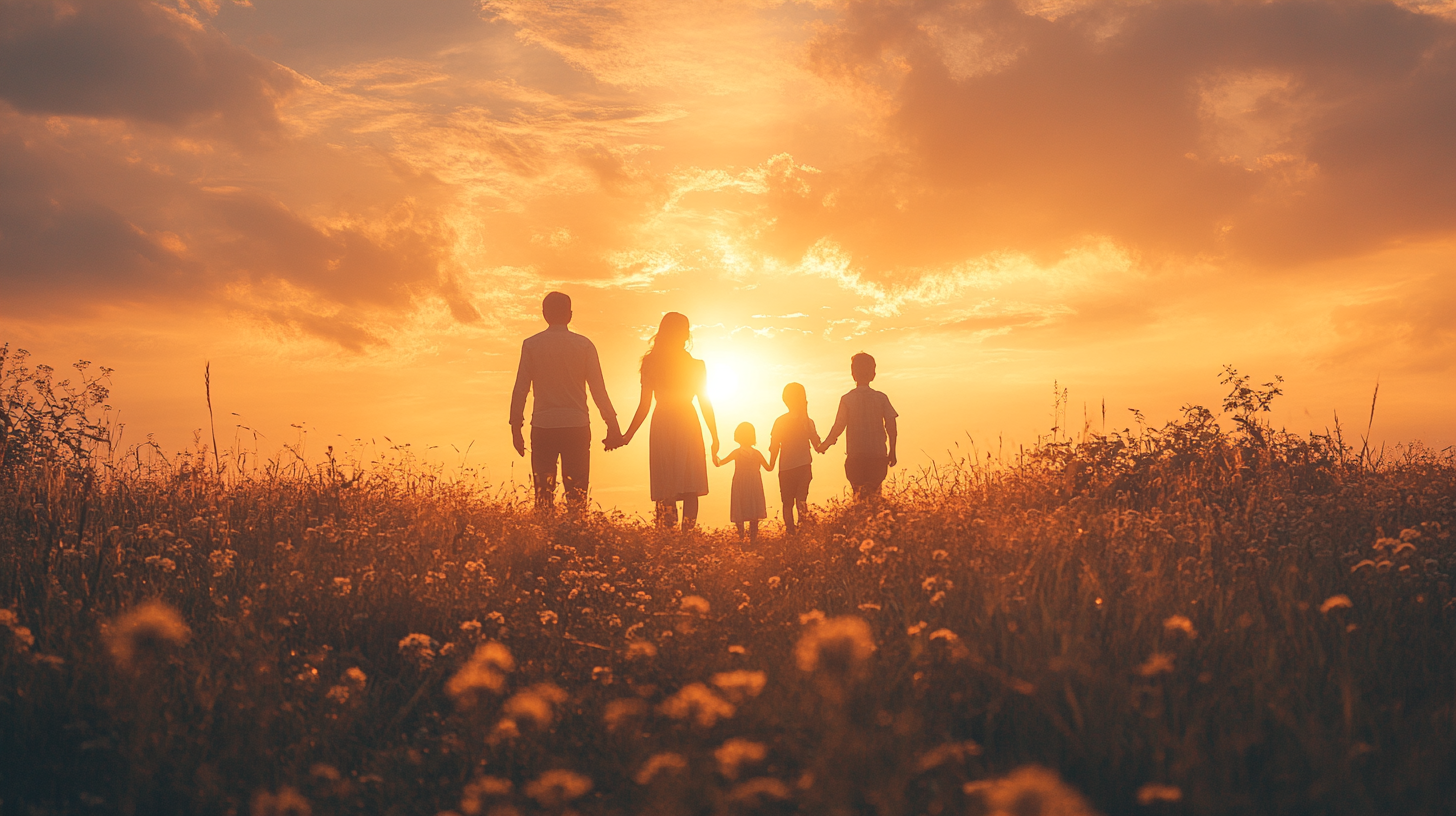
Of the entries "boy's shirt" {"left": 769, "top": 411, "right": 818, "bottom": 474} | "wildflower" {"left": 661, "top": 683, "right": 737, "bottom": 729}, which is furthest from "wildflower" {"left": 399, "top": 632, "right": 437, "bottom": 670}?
"boy's shirt" {"left": 769, "top": 411, "right": 818, "bottom": 474}

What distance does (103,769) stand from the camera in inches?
118

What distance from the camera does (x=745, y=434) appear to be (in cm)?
1437

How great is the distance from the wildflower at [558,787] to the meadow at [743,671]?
0.09 feet

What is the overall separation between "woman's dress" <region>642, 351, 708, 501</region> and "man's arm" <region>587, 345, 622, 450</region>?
121 centimetres

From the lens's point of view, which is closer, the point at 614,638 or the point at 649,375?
the point at 614,638

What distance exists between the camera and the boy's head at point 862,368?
11.6 metres

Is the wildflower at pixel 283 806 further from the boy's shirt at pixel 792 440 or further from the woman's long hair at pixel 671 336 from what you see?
the boy's shirt at pixel 792 440

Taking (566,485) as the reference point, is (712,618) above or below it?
below

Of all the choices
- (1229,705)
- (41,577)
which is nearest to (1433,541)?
(1229,705)

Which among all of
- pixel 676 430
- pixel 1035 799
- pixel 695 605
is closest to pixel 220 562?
pixel 695 605

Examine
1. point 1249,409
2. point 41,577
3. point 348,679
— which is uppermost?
point 1249,409

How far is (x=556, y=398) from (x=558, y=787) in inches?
271

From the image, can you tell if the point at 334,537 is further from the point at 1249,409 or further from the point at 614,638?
the point at 1249,409

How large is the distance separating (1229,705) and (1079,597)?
1.18 meters
